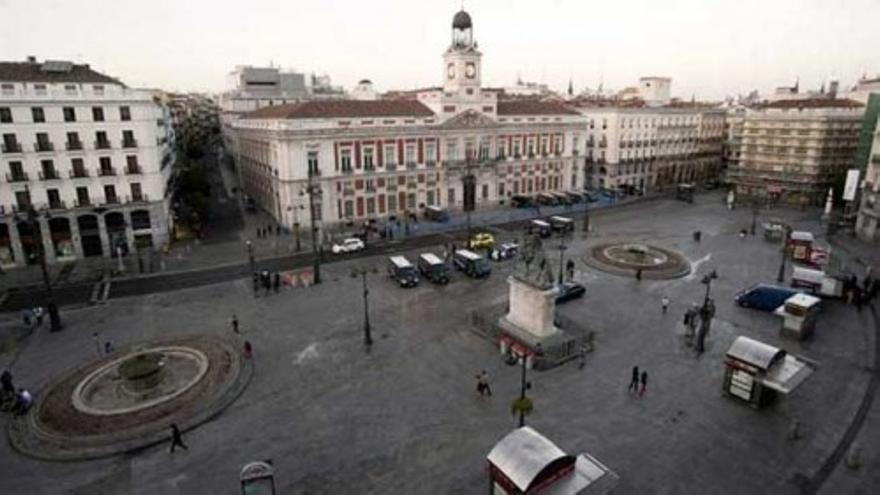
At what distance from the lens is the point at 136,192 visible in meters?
47.0

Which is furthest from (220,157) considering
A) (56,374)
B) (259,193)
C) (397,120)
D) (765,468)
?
(765,468)

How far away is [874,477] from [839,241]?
1724 inches

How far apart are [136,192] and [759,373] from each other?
49304 mm

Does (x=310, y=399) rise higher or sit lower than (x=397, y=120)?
lower

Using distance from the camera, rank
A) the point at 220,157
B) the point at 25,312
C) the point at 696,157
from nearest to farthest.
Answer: the point at 25,312, the point at 696,157, the point at 220,157

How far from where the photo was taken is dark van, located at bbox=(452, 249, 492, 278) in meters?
41.2

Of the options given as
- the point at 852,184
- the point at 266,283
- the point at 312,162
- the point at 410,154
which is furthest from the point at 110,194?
the point at 852,184

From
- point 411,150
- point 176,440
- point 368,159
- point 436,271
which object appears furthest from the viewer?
point 411,150

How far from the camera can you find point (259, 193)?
6881 cm

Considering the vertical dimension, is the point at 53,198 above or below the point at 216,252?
above

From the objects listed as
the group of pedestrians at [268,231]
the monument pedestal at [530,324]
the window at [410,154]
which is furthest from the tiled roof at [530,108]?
the monument pedestal at [530,324]

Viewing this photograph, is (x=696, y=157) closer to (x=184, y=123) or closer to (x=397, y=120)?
(x=397, y=120)

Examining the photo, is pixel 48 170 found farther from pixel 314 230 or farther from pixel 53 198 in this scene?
pixel 314 230

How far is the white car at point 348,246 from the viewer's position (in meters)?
49.0
